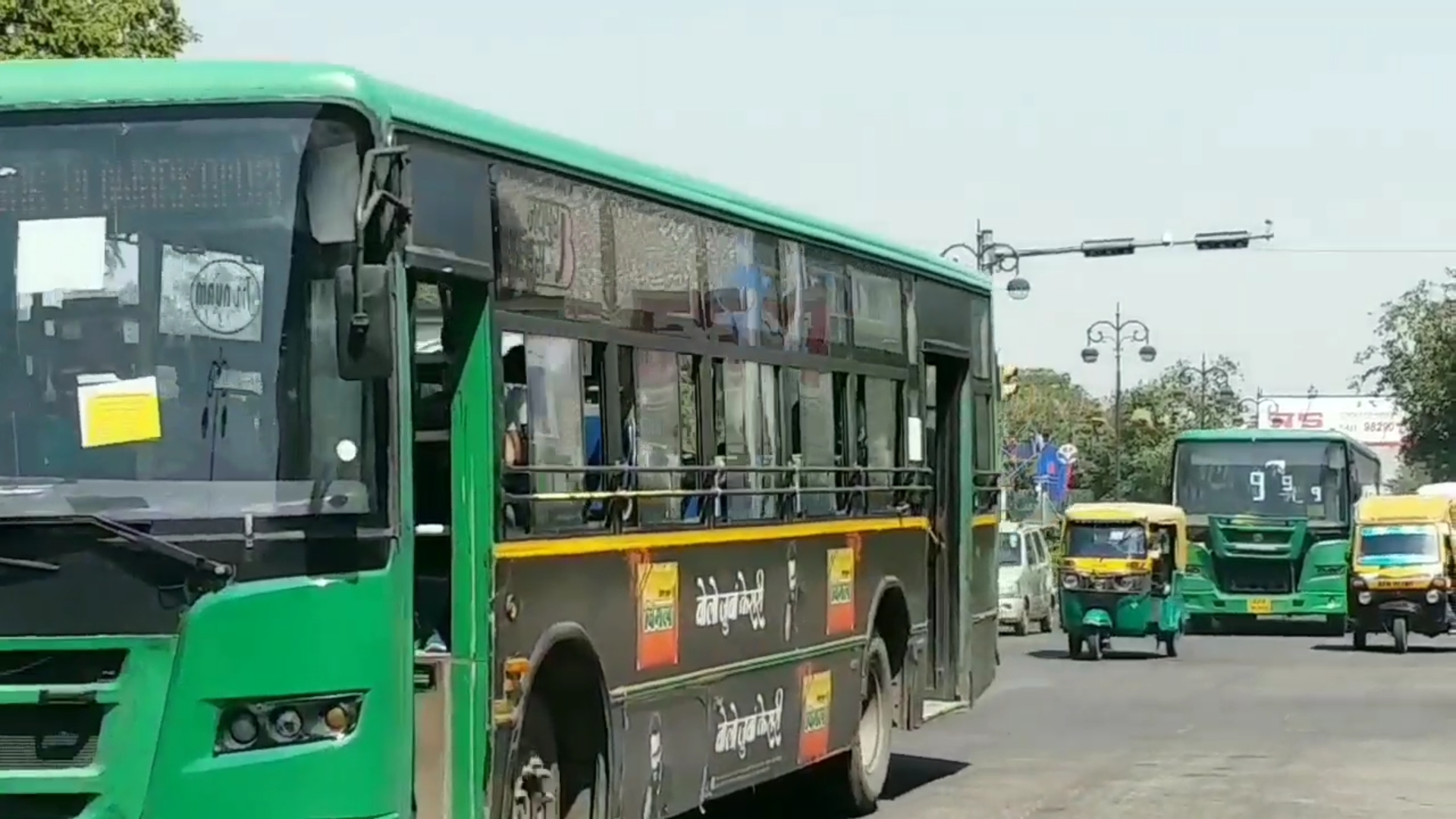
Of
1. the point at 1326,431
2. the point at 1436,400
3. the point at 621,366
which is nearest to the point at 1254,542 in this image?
the point at 1326,431

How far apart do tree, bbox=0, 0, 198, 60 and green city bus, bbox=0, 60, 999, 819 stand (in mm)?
12326

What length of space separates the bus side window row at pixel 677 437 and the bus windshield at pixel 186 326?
138 centimetres

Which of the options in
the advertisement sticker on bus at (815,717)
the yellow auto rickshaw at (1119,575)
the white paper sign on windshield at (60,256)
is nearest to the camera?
the white paper sign on windshield at (60,256)

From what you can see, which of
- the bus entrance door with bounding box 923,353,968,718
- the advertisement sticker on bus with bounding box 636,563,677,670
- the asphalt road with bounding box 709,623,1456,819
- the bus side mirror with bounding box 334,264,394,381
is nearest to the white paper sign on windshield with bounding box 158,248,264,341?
the bus side mirror with bounding box 334,264,394,381

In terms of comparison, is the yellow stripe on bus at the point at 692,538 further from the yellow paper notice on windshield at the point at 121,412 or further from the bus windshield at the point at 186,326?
the yellow paper notice on windshield at the point at 121,412

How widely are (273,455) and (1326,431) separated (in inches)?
1371

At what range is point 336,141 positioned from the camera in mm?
7711

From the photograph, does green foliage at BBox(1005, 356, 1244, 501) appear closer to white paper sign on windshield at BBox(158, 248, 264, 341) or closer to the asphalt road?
the asphalt road

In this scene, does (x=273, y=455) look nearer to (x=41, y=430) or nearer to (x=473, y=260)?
(x=41, y=430)

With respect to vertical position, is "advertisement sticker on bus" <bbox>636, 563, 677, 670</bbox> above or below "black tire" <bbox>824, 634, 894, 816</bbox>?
above

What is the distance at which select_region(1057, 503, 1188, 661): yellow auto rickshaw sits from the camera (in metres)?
32.0

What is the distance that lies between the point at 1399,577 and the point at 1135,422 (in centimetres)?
4485

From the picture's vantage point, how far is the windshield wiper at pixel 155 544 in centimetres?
731

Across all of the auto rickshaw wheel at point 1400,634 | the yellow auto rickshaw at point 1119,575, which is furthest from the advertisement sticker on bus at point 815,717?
the auto rickshaw wheel at point 1400,634
